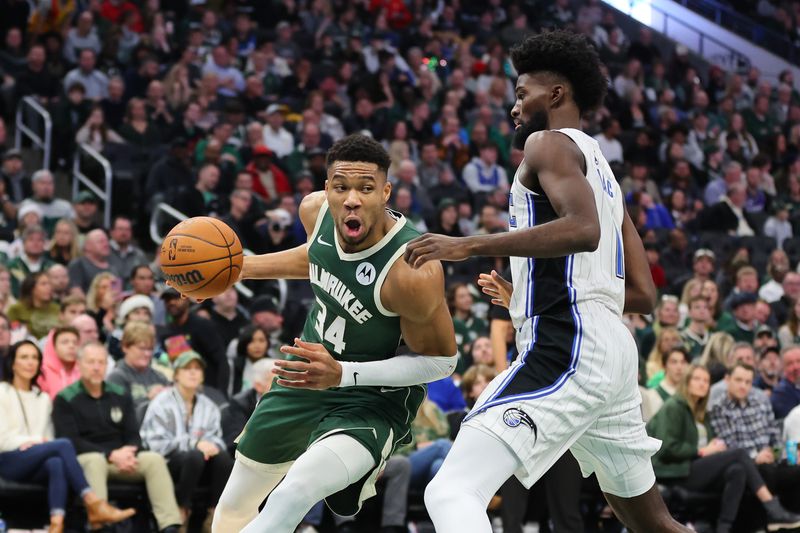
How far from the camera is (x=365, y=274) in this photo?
4922 millimetres

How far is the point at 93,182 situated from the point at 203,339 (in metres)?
3.58

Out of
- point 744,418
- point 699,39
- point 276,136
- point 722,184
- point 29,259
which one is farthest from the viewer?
point 699,39

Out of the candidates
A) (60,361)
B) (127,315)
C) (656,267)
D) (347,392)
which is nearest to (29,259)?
(127,315)

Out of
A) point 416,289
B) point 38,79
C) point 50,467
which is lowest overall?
point 50,467

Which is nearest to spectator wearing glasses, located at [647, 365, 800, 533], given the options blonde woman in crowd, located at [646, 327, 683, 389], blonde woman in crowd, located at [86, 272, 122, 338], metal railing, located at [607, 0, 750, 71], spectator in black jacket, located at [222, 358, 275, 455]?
blonde woman in crowd, located at [646, 327, 683, 389]

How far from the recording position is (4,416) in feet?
26.3

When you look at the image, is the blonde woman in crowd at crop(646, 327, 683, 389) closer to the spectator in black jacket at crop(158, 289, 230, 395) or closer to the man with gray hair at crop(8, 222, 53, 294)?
the spectator in black jacket at crop(158, 289, 230, 395)

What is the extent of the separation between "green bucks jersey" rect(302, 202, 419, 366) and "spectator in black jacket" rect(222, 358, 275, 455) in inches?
149

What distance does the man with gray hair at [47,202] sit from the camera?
11242mm

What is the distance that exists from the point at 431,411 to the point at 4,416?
10.2ft

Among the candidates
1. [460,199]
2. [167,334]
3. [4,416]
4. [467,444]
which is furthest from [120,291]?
[467,444]

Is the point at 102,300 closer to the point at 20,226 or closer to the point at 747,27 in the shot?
the point at 20,226

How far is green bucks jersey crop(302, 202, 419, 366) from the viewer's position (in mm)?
4930

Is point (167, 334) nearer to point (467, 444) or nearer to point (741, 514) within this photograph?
point (741, 514)
